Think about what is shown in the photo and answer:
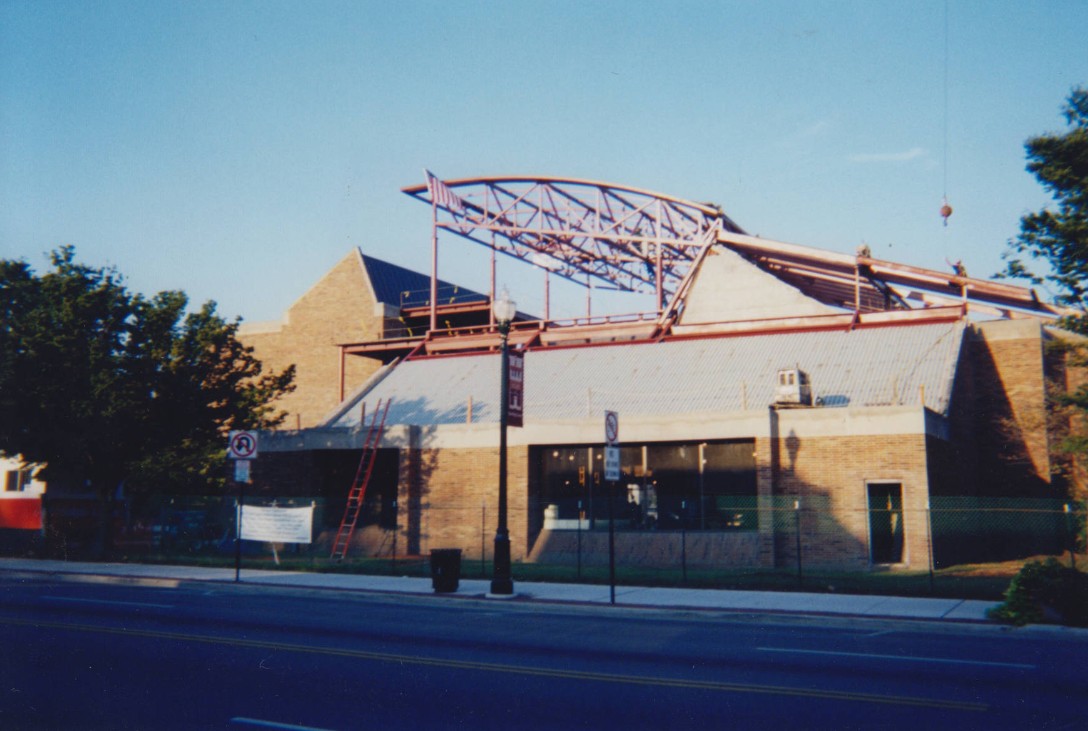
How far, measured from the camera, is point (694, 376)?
3412cm

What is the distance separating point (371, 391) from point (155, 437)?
11.1m

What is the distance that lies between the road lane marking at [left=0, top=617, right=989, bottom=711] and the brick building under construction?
39.6 ft

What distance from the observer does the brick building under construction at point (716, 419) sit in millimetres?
27016

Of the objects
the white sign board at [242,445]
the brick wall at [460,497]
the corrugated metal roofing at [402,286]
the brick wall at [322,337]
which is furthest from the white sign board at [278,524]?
the corrugated metal roofing at [402,286]

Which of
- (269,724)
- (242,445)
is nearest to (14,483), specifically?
(242,445)

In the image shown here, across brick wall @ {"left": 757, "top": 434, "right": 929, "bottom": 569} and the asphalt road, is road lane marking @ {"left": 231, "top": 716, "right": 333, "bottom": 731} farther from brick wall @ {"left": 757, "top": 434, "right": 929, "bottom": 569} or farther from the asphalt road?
brick wall @ {"left": 757, "top": 434, "right": 929, "bottom": 569}

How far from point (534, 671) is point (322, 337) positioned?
40117 millimetres

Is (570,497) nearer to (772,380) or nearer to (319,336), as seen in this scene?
(772,380)

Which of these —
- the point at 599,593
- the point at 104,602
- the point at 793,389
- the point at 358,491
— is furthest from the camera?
the point at 358,491

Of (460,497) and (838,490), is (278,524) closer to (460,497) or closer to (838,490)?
(460,497)

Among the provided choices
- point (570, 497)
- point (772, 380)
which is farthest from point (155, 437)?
point (772, 380)

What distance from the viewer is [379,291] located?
4850 cm

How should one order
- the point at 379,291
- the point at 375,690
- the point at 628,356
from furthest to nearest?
the point at 379,291, the point at 628,356, the point at 375,690

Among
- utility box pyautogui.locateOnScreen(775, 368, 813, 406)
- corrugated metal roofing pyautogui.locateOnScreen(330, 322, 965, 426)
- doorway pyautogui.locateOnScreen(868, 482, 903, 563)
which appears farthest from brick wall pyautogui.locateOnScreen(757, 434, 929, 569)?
corrugated metal roofing pyautogui.locateOnScreen(330, 322, 965, 426)
